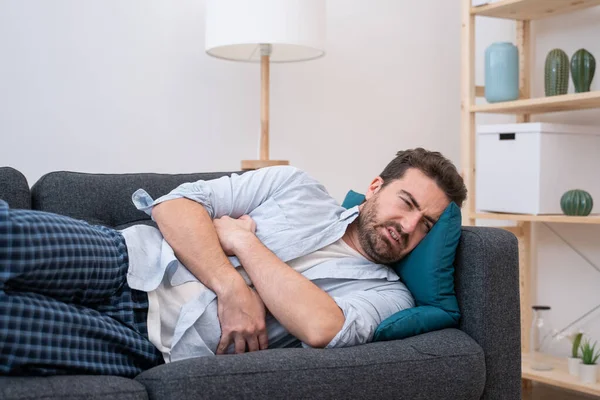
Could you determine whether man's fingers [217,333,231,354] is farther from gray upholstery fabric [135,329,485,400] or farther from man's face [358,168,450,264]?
man's face [358,168,450,264]

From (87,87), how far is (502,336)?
178 cm

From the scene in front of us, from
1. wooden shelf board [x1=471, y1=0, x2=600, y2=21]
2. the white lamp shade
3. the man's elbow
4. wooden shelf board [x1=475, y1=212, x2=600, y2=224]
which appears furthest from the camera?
wooden shelf board [x1=471, y1=0, x2=600, y2=21]

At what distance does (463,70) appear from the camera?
311cm

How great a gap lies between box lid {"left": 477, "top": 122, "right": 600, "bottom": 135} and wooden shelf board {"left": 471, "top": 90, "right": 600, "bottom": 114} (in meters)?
0.08

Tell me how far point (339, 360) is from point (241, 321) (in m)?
0.25

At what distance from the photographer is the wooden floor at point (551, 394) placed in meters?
3.09

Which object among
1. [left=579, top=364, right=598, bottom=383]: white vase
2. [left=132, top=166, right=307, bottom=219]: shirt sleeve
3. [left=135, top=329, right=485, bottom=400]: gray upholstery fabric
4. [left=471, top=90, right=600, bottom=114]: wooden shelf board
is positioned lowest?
[left=579, top=364, right=598, bottom=383]: white vase

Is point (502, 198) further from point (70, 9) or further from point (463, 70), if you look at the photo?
point (70, 9)

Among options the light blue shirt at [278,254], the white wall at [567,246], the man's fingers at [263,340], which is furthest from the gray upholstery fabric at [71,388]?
the white wall at [567,246]

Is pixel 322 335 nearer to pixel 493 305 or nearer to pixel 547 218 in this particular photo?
pixel 493 305

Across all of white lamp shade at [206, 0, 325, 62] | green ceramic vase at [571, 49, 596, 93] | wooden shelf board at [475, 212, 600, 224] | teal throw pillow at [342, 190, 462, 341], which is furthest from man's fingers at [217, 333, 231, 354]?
green ceramic vase at [571, 49, 596, 93]

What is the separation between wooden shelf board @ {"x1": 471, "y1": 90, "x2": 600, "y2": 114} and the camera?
2670 millimetres

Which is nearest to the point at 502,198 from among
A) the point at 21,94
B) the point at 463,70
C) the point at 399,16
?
the point at 463,70

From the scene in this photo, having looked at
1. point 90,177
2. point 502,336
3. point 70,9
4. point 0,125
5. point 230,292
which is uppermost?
point 70,9
